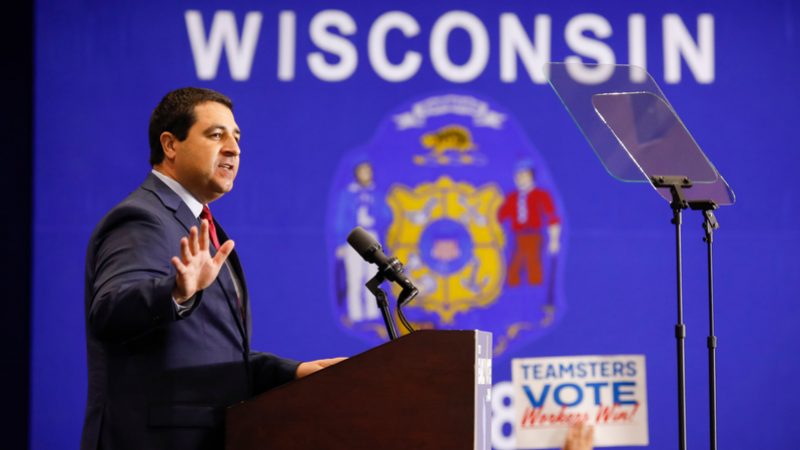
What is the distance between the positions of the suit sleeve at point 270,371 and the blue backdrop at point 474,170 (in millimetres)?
2079

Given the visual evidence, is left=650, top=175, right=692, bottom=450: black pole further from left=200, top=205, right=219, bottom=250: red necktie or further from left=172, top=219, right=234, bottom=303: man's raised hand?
left=172, top=219, right=234, bottom=303: man's raised hand

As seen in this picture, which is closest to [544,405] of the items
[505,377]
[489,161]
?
[505,377]

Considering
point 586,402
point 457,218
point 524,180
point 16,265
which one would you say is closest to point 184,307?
point 586,402

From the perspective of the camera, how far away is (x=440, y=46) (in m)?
4.21

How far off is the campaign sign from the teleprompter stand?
36 cm

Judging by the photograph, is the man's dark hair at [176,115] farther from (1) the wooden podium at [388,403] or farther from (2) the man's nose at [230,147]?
(1) the wooden podium at [388,403]

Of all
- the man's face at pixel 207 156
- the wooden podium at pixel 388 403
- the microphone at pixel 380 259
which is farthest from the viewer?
the man's face at pixel 207 156

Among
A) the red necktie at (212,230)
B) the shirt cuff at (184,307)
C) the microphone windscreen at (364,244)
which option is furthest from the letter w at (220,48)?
the shirt cuff at (184,307)

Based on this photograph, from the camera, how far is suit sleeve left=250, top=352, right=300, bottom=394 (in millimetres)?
2025

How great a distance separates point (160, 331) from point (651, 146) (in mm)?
1304

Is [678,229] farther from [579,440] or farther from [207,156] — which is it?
[207,156]

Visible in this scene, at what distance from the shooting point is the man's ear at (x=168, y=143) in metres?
2.05

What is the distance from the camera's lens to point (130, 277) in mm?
1702

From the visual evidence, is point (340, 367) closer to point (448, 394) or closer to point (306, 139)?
point (448, 394)
